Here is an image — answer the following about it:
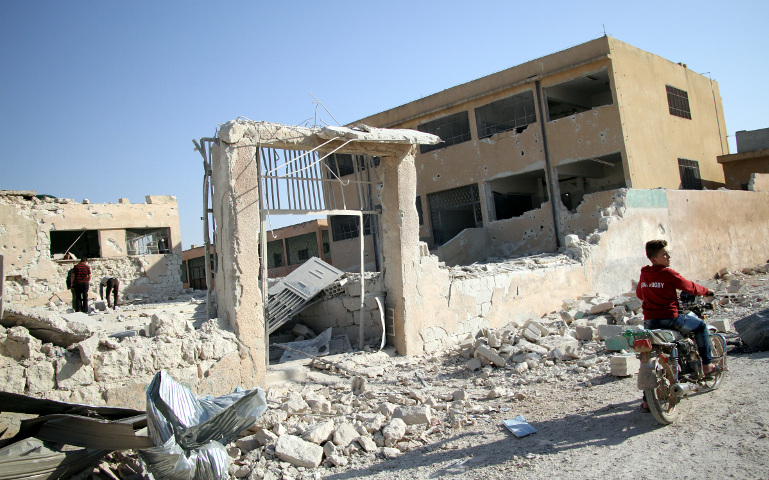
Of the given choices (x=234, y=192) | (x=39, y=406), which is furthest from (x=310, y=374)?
(x=39, y=406)

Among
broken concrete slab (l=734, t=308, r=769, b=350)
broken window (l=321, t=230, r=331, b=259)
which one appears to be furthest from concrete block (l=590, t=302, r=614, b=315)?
broken window (l=321, t=230, r=331, b=259)

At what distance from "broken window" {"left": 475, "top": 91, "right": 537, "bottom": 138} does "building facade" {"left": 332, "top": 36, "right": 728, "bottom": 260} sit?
35 mm

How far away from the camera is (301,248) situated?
2612cm

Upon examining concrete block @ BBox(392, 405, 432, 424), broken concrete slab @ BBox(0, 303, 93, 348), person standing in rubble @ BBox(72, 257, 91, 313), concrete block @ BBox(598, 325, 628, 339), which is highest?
person standing in rubble @ BBox(72, 257, 91, 313)

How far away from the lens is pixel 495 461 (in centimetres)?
404

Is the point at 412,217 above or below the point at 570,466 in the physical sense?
above

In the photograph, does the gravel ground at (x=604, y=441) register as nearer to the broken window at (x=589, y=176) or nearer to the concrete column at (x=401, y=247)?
the concrete column at (x=401, y=247)

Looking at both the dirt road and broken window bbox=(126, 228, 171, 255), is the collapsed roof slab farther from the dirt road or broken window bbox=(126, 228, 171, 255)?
broken window bbox=(126, 228, 171, 255)

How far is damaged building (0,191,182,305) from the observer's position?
58.1ft

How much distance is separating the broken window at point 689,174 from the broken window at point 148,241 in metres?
19.4

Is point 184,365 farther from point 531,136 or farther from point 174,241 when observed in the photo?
point 174,241

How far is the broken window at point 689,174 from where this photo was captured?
17670mm

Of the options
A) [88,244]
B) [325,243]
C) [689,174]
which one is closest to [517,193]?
[689,174]

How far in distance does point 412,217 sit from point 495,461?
4570 millimetres
